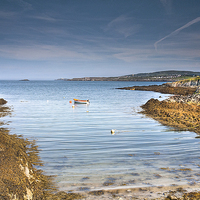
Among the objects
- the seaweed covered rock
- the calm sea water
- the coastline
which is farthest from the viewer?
the calm sea water

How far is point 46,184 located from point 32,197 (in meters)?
1.31

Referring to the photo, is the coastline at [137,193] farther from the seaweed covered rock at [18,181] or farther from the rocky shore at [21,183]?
the seaweed covered rock at [18,181]

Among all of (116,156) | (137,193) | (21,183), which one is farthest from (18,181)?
(116,156)

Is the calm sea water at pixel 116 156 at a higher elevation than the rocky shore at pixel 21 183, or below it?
below

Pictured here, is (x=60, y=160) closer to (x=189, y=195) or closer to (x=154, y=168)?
(x=154, y=168)

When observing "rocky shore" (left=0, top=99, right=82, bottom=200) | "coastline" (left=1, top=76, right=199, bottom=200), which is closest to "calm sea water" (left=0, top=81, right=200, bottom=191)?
"coastline" (left=1, top=76, right=199, bottom=200)

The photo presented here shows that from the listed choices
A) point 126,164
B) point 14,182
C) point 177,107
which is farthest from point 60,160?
point 177,107

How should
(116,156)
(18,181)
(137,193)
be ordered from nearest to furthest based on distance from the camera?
(18,181)
(137,193)
(116,156)

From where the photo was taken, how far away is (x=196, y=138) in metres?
13.4

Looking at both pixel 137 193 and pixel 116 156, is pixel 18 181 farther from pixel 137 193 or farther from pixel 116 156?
pixel 116 156

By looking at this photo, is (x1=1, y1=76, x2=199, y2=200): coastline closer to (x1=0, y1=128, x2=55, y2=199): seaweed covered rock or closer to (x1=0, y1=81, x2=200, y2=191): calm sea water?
(x1=0, y1=81, x2=200, y2=191): calm sea water

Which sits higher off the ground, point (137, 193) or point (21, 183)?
point (21, 183)

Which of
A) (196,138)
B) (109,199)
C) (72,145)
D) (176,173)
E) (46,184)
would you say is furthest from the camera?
(196,138)

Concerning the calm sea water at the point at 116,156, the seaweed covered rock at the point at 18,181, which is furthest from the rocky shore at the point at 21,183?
the calm sea water at the point at 116,156
